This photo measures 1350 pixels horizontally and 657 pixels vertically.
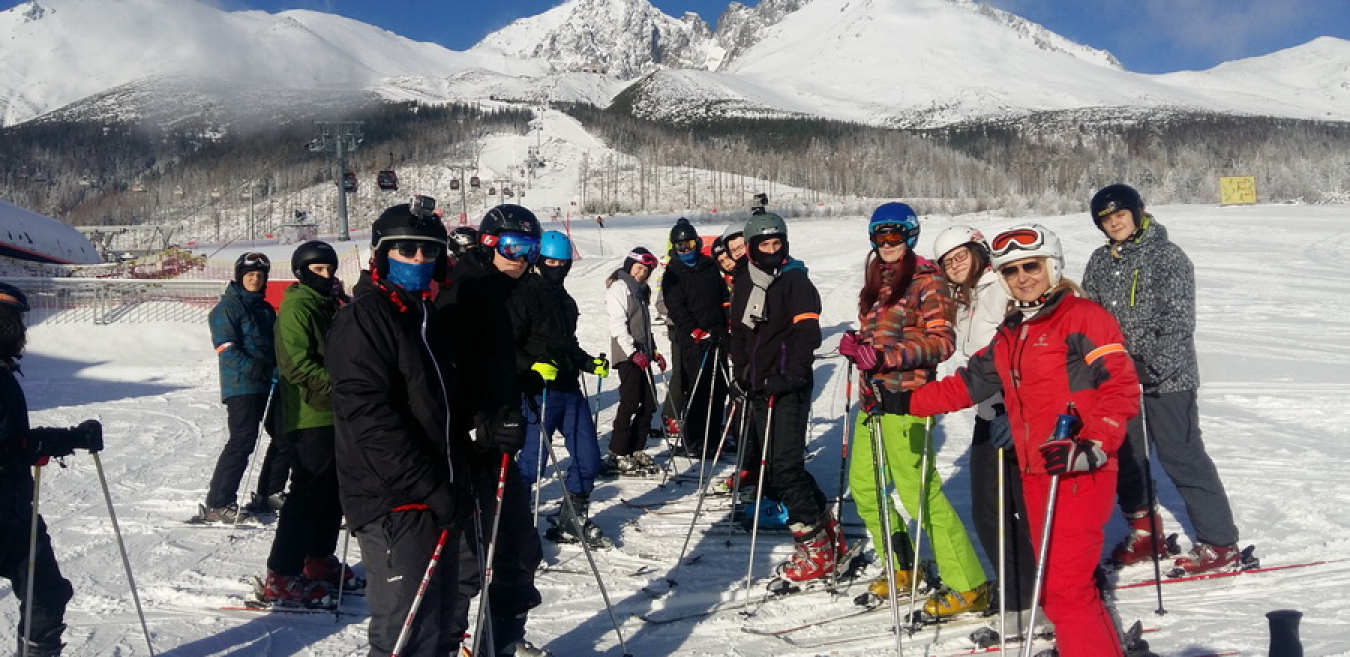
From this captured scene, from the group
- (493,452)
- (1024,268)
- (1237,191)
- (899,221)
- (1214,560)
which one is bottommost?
(1214,560)

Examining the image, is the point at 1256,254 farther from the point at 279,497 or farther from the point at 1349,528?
the point at 279,497

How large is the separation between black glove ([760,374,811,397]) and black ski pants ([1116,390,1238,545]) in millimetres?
1923

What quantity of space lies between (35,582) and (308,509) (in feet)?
4.30

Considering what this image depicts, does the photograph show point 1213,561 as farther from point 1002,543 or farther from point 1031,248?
point 1031,248

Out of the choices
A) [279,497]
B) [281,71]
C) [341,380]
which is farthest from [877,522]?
[281,71]

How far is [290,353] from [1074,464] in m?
4.07

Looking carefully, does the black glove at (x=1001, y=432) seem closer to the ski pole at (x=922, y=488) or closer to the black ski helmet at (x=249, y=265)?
the ski pole at (x=922, y=488)

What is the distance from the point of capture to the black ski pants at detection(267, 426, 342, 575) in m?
4.85

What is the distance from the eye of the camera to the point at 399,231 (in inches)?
128

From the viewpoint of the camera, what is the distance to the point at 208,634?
450 cm

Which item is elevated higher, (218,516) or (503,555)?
(503,555)

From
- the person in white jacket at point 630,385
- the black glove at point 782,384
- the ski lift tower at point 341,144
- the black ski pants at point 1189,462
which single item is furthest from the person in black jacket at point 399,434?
the ski lift tower at point 341,144

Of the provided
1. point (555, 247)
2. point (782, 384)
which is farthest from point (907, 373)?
point (555, 247)

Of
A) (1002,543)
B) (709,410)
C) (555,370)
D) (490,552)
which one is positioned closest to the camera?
(490,552)
